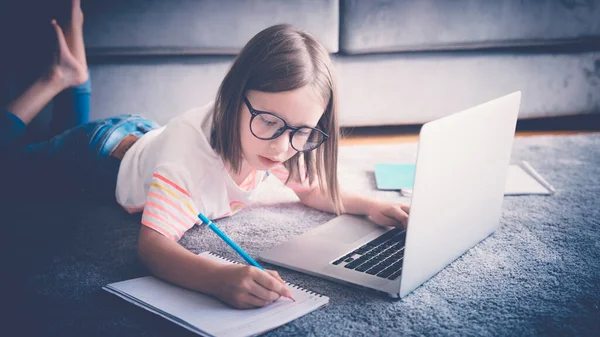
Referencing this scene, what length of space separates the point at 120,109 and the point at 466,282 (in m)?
1.15

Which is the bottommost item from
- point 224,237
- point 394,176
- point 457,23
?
point 394,176

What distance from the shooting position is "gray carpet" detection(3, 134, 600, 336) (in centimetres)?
71

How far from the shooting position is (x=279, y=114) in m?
0.86

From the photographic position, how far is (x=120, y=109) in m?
1.61

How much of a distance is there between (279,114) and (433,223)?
0.29 m

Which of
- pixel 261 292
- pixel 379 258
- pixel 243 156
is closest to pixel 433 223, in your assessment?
pixel 379 258

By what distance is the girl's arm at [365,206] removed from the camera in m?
0.97

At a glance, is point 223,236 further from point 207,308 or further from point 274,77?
point 274,77

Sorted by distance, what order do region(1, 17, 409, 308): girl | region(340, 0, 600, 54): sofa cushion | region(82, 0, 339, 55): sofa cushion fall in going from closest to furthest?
1. region(1, 17, 409, 308): girl
2. region(82, 0, 339, 55): sofa cushion
3. region(340, 0, 600, 54): sofa cushion

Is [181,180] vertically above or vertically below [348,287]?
above

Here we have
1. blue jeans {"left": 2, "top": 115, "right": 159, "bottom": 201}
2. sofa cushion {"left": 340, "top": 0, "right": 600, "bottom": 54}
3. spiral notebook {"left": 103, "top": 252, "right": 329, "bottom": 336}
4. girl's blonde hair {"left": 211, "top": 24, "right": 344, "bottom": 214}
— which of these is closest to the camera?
spiral notebook {"left": 103, "top": 252, "right": 329, "bottom": 336}

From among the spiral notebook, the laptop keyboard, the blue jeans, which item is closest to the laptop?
the laptop keyboard

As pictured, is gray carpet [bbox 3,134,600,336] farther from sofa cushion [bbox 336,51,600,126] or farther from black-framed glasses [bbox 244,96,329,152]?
sofa cushion [bbox 336,51,600,126]

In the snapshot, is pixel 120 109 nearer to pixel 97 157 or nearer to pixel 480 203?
pixel 97 157
